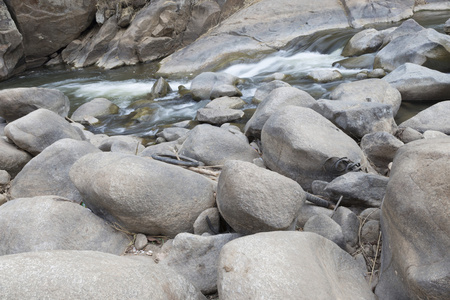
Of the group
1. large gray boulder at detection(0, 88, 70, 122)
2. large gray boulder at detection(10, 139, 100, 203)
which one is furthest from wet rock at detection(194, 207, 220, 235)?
large gray boulder at detection(0, 88, 70, 122)

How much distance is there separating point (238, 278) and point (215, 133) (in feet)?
8.65

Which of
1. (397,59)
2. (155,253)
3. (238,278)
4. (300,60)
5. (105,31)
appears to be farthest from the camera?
(105,31)

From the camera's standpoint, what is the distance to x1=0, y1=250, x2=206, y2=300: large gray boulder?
164cm

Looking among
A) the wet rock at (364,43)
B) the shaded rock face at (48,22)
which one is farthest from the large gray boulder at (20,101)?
the shaded rock face at (48,22)

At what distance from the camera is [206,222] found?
2930 millimetres

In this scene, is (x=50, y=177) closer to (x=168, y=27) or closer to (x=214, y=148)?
(x=214, y=148)

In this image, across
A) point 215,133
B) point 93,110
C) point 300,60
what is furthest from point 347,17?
point 215,133

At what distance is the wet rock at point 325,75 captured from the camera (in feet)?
28.4

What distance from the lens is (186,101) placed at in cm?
933

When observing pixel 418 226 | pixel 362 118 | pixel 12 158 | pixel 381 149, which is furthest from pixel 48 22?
pixel 418 226

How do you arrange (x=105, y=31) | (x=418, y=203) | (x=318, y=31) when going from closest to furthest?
(x=418, y=203), (x=318, y=31), (x=105, y=31)

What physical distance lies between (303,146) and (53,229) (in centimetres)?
215

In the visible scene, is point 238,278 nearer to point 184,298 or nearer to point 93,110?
point 184,298

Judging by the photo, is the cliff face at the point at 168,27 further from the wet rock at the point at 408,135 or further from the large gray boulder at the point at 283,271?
the large gray boulder at the point at 283,271
